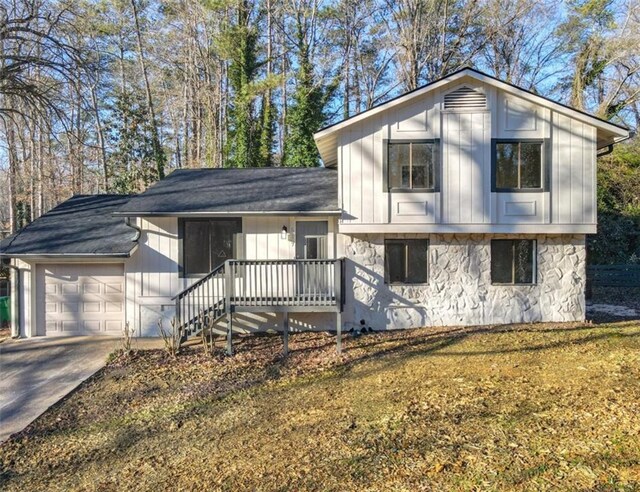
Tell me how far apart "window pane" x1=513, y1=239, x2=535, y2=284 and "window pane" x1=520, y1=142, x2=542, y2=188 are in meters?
1.47

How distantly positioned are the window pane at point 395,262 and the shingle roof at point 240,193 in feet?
5.77

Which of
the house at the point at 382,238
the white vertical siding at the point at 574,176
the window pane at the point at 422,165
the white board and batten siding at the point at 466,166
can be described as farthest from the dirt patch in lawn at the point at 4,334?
the white vertical siding at the point at 574,176

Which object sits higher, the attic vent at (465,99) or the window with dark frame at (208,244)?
the attic vent at (465,99)

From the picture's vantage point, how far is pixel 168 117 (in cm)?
2564

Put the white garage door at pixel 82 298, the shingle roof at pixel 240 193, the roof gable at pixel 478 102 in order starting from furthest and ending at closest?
the white garage door at pixel 82 298, the shingle roof at pixel 240 193, the roof gable at pixel 478 102

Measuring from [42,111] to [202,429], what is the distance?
1020 centimetres

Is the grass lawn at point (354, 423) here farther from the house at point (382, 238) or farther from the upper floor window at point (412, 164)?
the upper floor window at point (412, 164)

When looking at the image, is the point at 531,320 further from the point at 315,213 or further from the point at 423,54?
the point at 423,54

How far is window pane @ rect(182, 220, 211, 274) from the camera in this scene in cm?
1035

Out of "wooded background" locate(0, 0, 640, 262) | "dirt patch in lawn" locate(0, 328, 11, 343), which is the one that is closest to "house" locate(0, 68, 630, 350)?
"dirt patch in lawn" locate(0, 328, 11, 343)

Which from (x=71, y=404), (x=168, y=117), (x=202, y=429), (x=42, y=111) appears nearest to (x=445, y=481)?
(x=202, y=429)

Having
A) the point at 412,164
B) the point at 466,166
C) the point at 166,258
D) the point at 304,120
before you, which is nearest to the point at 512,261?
the point at 466,166

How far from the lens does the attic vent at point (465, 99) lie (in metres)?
9.77

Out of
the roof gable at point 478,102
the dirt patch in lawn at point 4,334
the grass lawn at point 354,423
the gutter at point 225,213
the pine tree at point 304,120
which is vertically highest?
the pine tree at point 304,120
